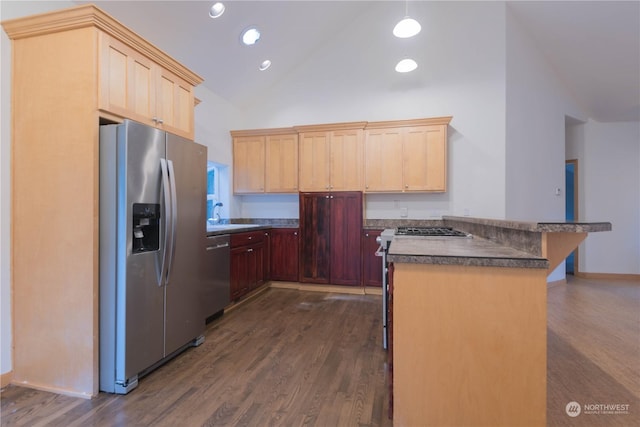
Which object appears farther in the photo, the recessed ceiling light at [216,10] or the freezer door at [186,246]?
the recessed ceiling light at [216,10]

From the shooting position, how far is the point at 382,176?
14.0 feet

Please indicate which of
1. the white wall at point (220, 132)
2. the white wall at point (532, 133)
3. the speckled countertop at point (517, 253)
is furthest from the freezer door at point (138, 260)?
the white wall at point (532, 133)

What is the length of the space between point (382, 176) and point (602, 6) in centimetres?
327

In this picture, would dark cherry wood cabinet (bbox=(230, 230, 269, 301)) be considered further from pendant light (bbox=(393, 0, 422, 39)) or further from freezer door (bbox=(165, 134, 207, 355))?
pendant light (bbox=(393, 0, 422, 39))

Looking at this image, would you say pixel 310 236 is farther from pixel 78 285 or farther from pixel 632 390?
pixel 632 390

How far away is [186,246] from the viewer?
2398 millimetres

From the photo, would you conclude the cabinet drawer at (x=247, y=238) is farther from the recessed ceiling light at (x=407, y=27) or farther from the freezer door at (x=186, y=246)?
the recessed ceiling light at (x=407, y=27)

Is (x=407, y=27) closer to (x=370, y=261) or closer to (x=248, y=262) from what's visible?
(x=370, y=261)

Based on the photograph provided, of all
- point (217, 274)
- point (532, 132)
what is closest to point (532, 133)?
point (532, 132)

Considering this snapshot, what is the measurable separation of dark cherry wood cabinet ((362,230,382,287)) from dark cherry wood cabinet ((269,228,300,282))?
100cm

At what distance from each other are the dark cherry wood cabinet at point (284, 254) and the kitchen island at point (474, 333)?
3.15 metres

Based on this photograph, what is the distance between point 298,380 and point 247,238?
2.12 meters

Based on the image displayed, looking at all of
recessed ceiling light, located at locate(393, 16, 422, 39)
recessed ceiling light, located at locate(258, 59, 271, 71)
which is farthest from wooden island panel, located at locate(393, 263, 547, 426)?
recessed ceiling light, located at locate(258, 59, 271, 71)

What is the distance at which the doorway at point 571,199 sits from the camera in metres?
5.52
